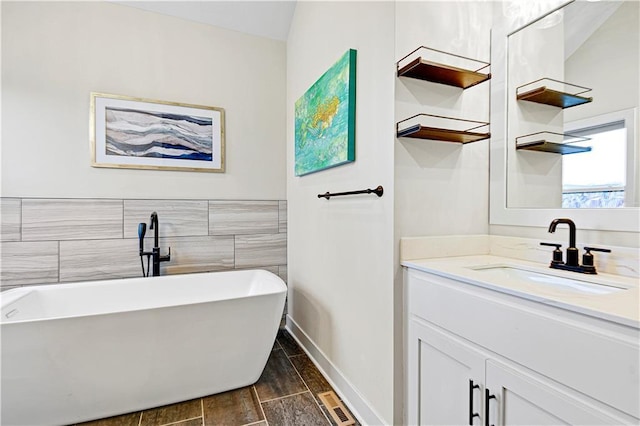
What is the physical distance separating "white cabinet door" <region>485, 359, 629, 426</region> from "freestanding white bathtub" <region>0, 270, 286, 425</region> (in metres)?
1.23

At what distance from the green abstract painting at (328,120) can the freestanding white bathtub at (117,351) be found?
3.00 feet

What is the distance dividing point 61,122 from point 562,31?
3127 mm

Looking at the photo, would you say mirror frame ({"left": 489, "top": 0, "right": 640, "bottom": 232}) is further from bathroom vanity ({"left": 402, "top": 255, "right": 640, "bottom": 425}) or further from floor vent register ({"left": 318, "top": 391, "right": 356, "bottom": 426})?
floor vent register ({"left": 318, "top": 391, "right": 356, "bottom": 426})

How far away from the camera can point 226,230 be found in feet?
9.04

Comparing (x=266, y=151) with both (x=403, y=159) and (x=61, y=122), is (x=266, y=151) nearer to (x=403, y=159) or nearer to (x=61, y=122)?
(x=61, y=122)

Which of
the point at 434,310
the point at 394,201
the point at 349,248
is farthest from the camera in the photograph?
the point at 349,248

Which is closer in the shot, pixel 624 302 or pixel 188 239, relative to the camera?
pixel 624 302

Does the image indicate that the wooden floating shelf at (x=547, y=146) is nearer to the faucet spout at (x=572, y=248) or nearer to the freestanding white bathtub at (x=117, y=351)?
the faucet spout at (x=572, y=248)

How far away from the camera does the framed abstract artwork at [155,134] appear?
94.5 inches

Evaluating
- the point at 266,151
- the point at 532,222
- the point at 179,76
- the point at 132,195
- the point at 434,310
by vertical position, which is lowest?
the point at 434,310

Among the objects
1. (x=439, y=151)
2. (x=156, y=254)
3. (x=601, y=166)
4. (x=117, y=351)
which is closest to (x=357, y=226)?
(x=439, y=151)

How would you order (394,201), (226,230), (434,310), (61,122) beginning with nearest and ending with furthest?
(434,310), (394,201), (61,122), (226,230)

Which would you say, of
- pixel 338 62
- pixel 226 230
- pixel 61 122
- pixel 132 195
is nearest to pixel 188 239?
pixel 226 230

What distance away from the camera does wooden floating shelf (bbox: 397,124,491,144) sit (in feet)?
4.47
